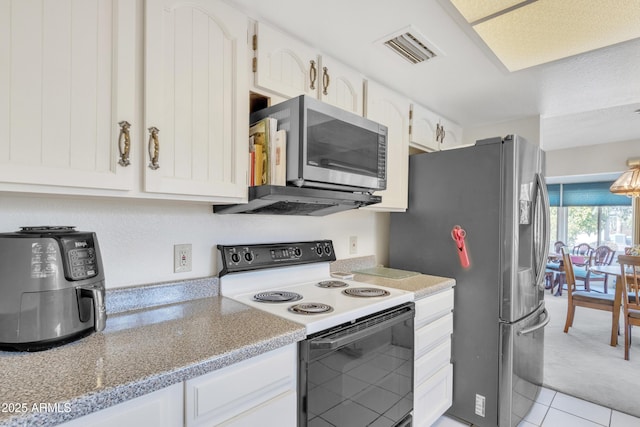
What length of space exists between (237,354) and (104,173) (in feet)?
2.20

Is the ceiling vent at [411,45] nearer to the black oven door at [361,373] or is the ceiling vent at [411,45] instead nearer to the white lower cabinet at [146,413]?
the black oven door at [361,373]

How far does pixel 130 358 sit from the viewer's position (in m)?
0.87

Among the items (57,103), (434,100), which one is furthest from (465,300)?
(57,103)

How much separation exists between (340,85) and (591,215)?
6.52 metres

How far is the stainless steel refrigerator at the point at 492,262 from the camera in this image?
72.2 inches

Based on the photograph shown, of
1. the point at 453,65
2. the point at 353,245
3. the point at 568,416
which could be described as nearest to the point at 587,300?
the point at 568,416

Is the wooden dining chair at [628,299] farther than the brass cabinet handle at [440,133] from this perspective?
Yes

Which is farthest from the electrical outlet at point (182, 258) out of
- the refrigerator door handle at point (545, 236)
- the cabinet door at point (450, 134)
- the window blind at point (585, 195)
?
the window blind at point (585, 195)

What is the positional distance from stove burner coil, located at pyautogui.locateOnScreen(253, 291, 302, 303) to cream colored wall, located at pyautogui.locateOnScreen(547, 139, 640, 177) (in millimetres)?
5422

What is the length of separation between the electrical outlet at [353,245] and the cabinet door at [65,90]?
1501 mm

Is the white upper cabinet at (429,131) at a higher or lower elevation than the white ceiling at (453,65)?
lower

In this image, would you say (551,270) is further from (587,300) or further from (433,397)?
(433,397)

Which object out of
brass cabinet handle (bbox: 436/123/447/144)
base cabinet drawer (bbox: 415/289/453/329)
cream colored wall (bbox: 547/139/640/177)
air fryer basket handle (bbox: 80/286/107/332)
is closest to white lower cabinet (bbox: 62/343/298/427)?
air fryer basket handle (bbox: 80/286/107/332)

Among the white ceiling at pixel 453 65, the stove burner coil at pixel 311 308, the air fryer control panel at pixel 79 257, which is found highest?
the white ceiling at pixel 453 65
